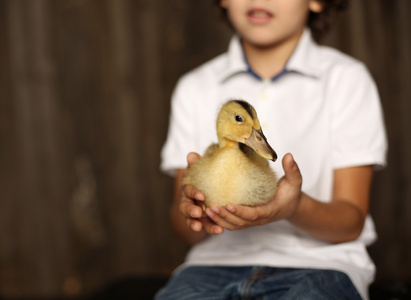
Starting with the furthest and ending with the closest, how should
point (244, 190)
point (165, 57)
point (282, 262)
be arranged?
point (165, 57) → point (282, 262) → point (244, 190)

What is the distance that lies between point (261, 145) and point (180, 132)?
2.71ft

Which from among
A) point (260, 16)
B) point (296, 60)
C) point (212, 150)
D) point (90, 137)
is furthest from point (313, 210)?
point (90, 137)

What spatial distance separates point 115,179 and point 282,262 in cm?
149

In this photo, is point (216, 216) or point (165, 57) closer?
point (216, 216)

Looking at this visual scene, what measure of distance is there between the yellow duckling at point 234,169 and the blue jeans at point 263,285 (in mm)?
307

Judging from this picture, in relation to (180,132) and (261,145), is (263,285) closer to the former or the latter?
(261,145)

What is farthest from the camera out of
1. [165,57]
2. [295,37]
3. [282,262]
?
[165,57]

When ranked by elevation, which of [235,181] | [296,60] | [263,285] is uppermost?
[296,60]

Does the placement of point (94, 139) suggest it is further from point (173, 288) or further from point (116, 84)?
point (173, 288)

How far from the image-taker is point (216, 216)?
1.04m

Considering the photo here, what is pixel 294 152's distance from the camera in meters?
1.43

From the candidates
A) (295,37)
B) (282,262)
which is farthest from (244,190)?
(295,37)

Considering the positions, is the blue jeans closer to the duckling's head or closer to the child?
the child

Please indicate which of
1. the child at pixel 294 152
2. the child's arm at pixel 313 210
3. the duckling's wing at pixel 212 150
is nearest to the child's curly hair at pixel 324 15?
the child at pixel 294 152
